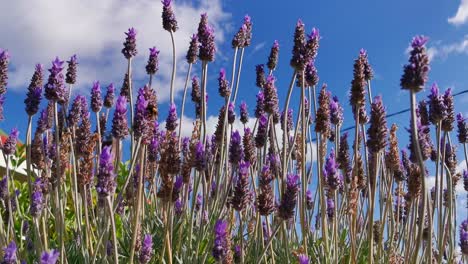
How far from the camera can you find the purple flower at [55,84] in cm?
270

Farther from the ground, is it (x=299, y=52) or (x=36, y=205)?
(x=299, y=52)

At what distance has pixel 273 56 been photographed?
4.25 metres

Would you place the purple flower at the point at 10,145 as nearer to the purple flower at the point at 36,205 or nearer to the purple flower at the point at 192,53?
the purple flower at the point at 36,205

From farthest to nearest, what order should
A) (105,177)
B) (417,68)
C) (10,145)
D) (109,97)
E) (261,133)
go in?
(109,97) < (261,133) < (10,145) < (105,177) < (417,68)

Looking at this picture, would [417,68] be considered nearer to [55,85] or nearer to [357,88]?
[357,88]

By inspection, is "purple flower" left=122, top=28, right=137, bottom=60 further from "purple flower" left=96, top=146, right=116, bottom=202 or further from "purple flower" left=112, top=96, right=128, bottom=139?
"purple flower" left=96, top=146, right=116, bottom=202

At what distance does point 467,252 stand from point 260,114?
61.9 inches

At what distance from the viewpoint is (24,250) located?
322cm

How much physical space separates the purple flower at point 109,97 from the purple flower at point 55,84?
1.43m

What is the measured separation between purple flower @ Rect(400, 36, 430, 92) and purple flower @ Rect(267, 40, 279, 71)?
2.13 m

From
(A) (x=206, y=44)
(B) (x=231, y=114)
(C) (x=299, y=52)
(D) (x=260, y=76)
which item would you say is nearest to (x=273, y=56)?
(D) (x=260, y=76)

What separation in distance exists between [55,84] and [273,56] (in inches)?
76.3

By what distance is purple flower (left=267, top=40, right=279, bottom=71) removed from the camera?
424 cm

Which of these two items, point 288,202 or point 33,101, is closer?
point 288,202
